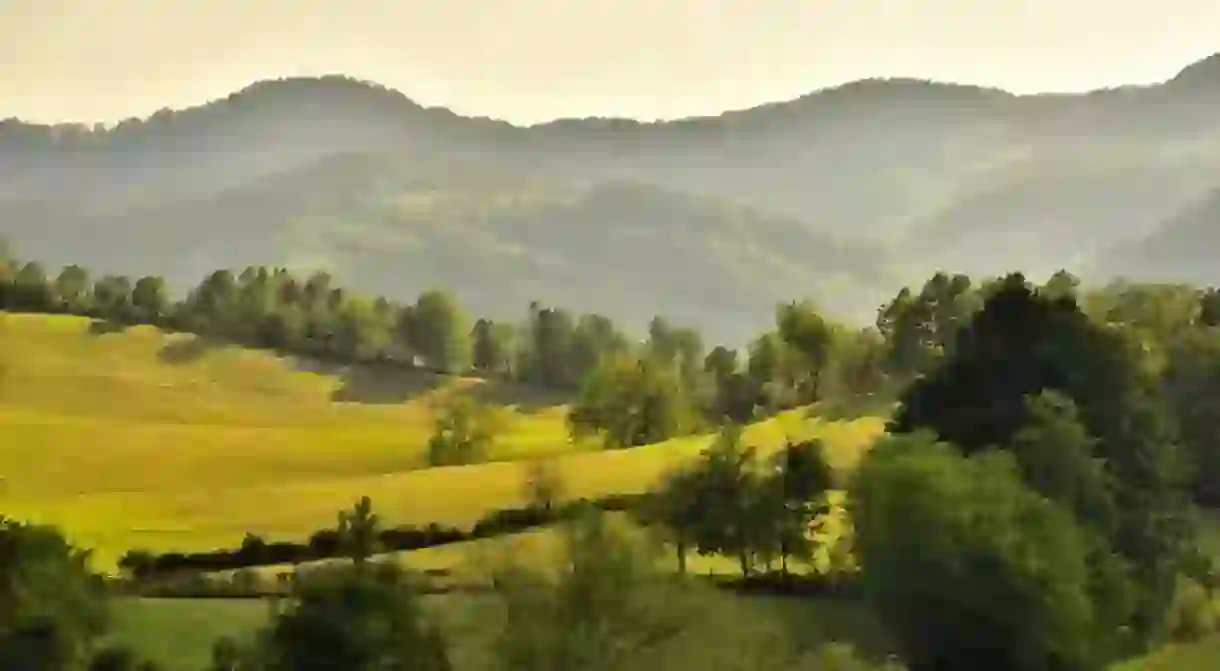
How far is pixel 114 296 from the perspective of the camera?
183 m

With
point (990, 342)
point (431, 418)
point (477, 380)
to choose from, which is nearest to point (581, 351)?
point (477, 380)

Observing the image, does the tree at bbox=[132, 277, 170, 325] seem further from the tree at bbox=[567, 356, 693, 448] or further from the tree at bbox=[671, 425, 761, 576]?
the tree at bbox=[671, 425, 761, 576]

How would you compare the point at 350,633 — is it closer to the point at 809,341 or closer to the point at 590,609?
the point at 590,609

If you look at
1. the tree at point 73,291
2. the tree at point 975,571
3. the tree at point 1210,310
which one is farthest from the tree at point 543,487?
the tree at point 73,291

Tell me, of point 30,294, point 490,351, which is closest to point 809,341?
point 490,351

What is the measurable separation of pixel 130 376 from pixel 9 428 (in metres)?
31.0

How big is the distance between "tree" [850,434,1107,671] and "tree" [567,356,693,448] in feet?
226

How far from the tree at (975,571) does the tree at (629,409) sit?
6881 centimetres

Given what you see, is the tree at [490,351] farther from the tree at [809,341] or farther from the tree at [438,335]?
the tree at [809,341]

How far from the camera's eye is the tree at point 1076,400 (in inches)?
2395

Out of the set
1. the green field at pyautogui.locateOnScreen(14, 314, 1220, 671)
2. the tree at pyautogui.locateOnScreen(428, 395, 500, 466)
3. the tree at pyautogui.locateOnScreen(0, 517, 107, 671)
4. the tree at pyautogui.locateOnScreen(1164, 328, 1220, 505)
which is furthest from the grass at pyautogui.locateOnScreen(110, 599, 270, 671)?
the tree at pyautogui.locateOnScreen(428, 395, 500, 466)

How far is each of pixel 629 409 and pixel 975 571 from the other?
2976 inches

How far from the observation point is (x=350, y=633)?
38.3 metres

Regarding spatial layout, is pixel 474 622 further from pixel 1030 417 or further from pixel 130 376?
pixel 130 376
